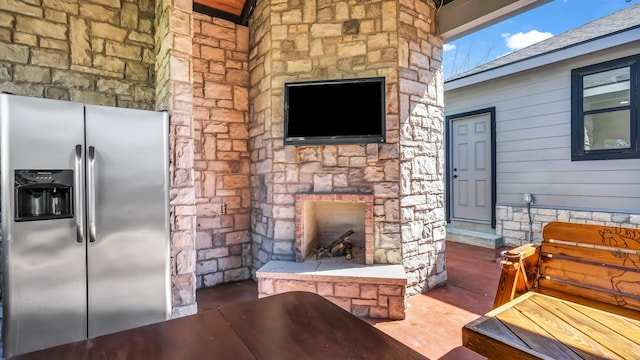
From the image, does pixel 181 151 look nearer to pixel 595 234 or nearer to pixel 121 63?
pixel 121 63

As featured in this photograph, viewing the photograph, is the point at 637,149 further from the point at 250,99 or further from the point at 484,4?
the point at 250,99

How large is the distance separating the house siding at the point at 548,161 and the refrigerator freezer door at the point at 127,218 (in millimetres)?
5046

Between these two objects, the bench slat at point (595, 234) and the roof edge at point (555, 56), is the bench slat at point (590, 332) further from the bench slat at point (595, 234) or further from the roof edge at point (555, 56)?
the roof edge at point (555, 56)

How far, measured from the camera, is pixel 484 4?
3.14m

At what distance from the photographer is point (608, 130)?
4160 mm

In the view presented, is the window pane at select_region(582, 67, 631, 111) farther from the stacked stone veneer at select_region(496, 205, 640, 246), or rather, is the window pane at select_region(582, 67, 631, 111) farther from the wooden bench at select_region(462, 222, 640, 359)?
the wooden bench at select_region(462, 222, 640, 359)

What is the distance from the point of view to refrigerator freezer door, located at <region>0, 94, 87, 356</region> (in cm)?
189

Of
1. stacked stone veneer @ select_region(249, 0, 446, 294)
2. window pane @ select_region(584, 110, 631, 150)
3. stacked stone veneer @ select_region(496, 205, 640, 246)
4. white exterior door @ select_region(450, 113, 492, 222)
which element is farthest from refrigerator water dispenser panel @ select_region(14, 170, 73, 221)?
window pane @ select_region(584, 110, 631, 150)

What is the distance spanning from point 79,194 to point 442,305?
3.11 meters

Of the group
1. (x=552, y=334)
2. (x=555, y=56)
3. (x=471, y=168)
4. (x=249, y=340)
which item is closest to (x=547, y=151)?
(x=471, y=168)

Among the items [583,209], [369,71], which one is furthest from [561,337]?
[583,209]

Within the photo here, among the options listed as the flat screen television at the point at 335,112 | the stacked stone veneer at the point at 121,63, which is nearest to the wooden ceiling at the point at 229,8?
the stacked stone veneer at the point at 121,63

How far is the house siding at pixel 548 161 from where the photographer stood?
13.3ft

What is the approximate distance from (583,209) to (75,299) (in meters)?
A: 5.70
